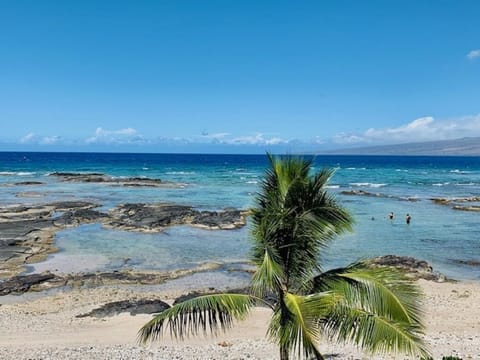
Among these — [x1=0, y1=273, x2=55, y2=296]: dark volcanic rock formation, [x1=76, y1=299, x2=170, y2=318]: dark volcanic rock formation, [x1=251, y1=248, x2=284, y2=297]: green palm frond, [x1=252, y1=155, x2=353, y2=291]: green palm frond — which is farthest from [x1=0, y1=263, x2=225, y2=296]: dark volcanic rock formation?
[x1=251, y1=248, x2=284, y2=297]: green palm frond

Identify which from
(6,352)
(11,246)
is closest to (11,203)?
(11,246)

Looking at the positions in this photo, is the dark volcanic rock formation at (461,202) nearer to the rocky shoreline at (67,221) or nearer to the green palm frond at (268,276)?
the rocky shoreline at (67,221)

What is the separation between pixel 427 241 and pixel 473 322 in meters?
14.7

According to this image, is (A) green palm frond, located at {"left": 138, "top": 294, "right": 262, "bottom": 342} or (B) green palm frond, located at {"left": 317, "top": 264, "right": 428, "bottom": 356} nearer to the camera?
(B) green palm frond, located at {"left": 317, "top": 264, "right": 428, "bottom": 356}

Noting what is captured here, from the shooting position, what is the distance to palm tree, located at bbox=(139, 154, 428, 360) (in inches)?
252

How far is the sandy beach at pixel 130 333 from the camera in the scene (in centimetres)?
1224

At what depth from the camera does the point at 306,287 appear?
7500 mm

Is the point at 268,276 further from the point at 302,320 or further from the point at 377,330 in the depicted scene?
the point at 377,330

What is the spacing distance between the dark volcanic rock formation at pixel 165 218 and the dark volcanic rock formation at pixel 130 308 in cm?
1597

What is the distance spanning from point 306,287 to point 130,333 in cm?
851

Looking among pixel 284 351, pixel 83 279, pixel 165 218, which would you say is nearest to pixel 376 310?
pixel 284 351

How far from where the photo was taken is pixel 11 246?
2617 cm

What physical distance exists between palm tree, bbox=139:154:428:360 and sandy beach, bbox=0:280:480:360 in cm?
519

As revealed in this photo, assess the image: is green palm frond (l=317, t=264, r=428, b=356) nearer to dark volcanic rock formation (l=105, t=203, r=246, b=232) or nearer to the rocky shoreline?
the rocky shoreline
